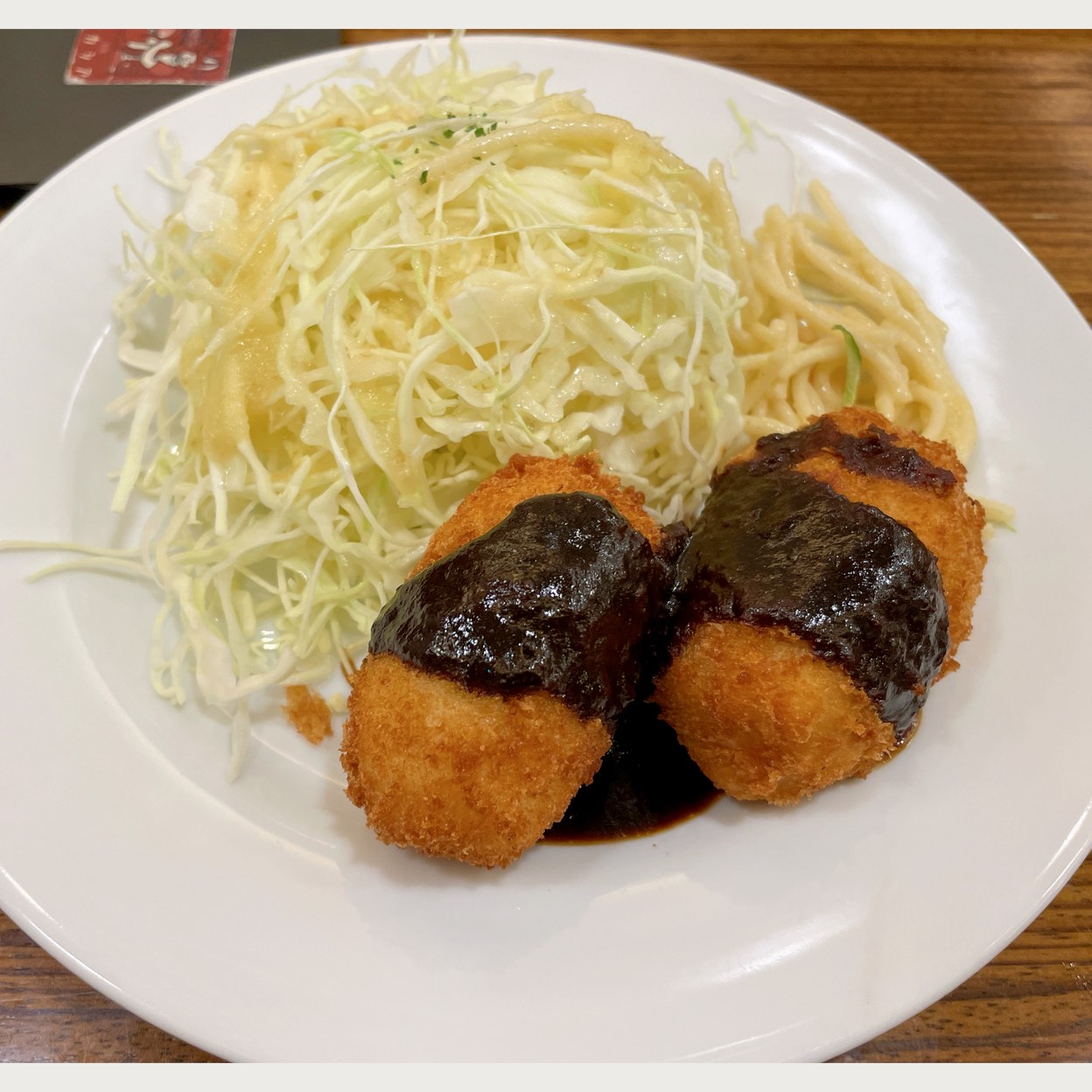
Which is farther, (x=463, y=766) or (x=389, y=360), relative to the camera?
(x=389, y=360)

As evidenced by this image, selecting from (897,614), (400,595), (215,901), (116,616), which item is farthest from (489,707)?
(116,616)

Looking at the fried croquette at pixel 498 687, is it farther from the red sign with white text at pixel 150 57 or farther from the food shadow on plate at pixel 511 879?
the red sign with white text at pixel 150 57

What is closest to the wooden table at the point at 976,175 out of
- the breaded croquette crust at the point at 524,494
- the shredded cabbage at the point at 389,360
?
the shredded cabbage at the point at 389,360

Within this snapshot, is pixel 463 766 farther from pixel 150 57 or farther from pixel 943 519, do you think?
pixel 150 57

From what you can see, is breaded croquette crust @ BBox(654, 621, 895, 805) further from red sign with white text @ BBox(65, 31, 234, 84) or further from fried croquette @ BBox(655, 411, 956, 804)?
→ red sign with white text @ BBox(65, 31, 234, 84)

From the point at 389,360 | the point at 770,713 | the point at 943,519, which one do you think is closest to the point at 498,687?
the point at 770,713
